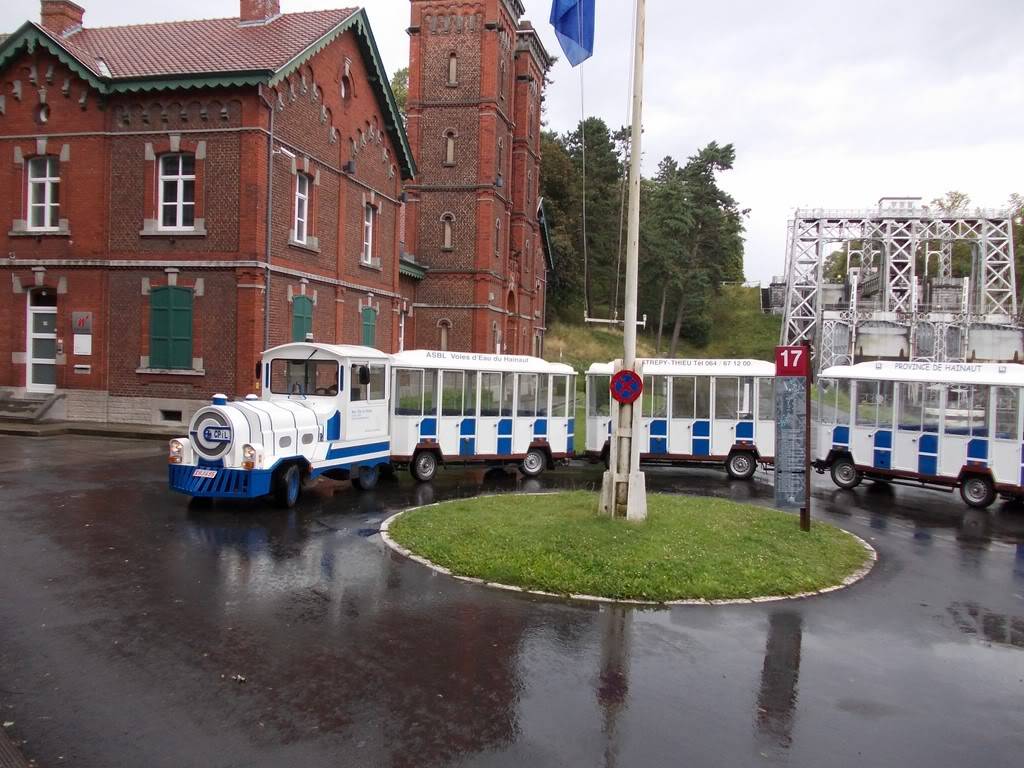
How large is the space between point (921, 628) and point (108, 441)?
19.2 meters

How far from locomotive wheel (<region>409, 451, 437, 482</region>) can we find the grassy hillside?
38757 millimetres

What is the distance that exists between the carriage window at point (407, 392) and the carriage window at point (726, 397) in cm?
724

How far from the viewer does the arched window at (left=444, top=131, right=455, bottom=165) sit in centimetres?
3806

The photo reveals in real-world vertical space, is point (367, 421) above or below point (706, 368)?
below

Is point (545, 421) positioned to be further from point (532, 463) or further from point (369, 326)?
point (369, 326)

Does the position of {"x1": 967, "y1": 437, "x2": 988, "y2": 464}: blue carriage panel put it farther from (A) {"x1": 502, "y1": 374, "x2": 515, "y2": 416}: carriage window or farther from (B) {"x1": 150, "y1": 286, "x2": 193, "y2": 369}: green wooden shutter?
(B) {"x1": 150, "y1": 286, "x2": 193, "y2": 369}: green wooden shutter

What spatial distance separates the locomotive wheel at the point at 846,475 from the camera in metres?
18.0

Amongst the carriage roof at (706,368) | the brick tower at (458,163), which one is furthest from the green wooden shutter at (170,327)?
the brick tower at (458,163)

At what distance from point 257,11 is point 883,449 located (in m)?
23.6

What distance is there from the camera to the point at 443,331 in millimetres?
38625

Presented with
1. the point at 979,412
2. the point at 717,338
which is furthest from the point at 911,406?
the point at 717,338

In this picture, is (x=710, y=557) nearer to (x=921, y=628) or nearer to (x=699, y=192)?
(x=921, y=628)

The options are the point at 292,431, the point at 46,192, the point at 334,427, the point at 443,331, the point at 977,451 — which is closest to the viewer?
the point at 292,431

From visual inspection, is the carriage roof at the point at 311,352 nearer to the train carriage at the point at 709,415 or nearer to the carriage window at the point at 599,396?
the carriage window at the point at 599,396
